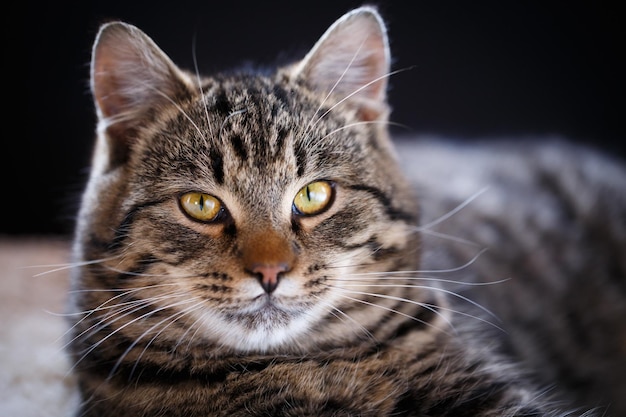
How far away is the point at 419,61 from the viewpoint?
5.32 feet

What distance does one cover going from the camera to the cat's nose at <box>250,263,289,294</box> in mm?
953

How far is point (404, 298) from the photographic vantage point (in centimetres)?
120

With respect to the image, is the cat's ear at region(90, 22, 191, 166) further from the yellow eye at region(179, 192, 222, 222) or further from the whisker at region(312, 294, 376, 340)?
the whisker at region(312, 294, 376, 340)

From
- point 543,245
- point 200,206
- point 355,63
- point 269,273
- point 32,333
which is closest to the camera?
point 269,273

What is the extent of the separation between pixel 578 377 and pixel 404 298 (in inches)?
27.8

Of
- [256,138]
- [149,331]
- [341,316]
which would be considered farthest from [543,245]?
[149,331]

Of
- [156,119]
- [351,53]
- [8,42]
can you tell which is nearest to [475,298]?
[351,53]

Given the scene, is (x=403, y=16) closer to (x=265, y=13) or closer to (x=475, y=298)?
(x=265, y=13)

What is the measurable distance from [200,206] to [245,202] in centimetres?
8

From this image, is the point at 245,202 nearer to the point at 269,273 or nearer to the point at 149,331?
the point at 269,273

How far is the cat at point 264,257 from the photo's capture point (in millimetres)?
1022

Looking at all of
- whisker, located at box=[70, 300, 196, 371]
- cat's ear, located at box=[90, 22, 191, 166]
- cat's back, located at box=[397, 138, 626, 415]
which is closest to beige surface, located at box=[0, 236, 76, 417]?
whisker, located at box=[70, 300, 196, 371]

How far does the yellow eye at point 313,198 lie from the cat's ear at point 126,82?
11.7 inches

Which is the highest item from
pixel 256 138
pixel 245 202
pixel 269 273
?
pixel 256 138
